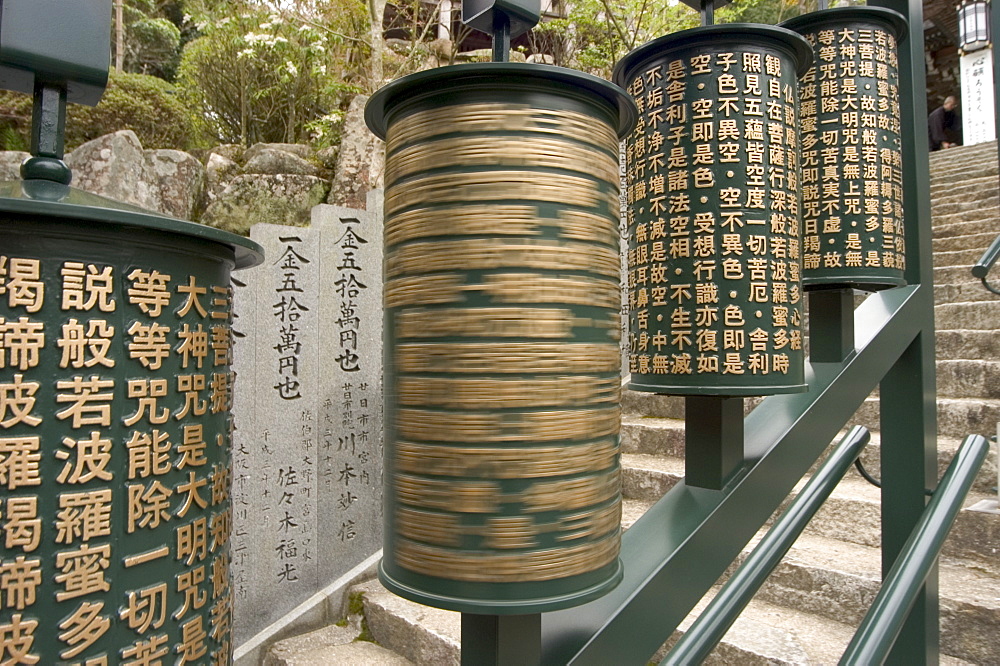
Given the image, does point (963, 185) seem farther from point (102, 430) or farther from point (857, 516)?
point (102, 430)

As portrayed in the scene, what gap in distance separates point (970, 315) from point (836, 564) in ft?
7.13

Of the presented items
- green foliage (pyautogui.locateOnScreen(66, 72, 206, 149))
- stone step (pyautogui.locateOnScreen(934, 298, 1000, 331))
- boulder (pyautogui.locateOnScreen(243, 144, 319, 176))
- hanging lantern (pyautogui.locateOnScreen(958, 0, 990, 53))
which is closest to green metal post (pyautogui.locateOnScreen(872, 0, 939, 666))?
stone step (pyautogui.locateOnScreen(934, 298, 1000, 331))

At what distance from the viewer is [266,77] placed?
27.7 feet

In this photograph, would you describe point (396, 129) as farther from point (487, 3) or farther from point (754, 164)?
point (754, 164)

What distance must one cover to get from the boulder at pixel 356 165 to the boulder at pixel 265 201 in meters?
0.26

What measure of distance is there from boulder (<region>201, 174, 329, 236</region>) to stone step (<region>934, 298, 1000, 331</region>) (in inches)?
201

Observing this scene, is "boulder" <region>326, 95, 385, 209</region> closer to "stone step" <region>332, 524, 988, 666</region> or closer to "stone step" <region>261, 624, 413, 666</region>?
"stone step" <region>261, 624, 413, 666</region>

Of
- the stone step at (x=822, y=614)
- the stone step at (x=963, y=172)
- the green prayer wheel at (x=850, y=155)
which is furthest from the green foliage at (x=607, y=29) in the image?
the stone step at (x=822, y=614)

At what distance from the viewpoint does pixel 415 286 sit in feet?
2.64

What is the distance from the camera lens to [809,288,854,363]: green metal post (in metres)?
1.42

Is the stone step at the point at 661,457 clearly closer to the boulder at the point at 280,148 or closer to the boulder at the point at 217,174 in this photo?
the boulder at the point at 217,174

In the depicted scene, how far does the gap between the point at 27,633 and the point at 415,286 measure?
52 cm

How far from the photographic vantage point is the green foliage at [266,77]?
7.98m

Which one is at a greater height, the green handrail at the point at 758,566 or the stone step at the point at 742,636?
the green handrail at the point at 758,566
